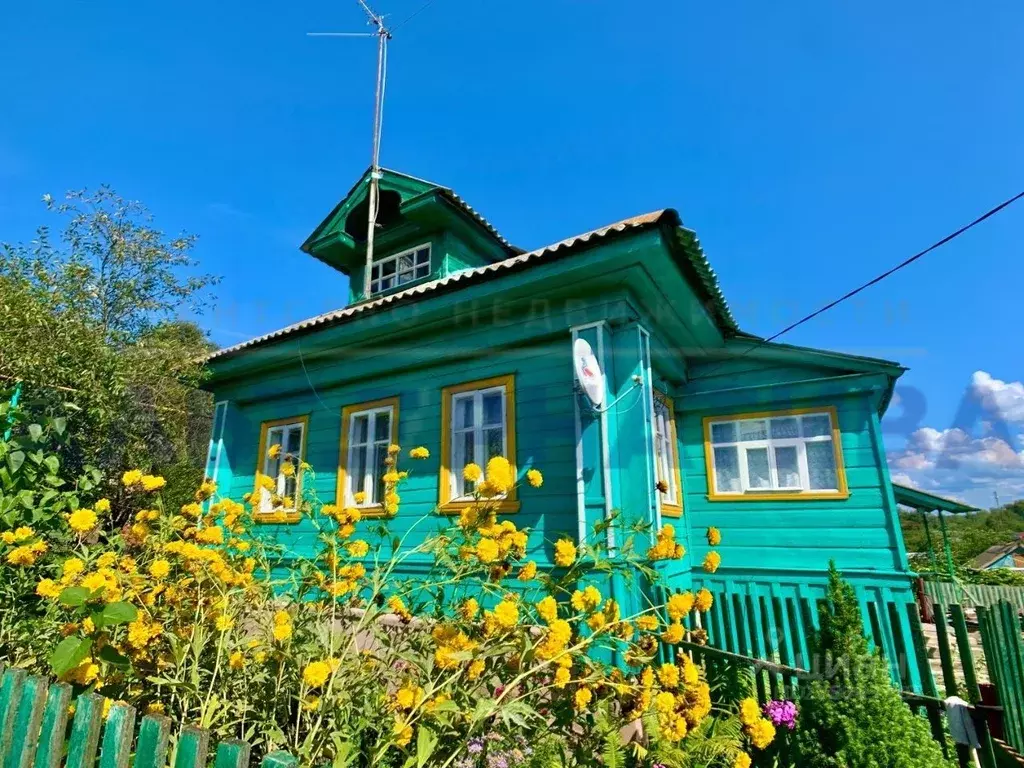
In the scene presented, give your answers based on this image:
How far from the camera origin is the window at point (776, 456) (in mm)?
6379

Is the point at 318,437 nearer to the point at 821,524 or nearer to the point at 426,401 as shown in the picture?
the point at 426,401

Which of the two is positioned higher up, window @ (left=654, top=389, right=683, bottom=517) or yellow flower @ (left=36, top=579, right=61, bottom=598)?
window @ (left=654, top=389, right=683, bottom=517)

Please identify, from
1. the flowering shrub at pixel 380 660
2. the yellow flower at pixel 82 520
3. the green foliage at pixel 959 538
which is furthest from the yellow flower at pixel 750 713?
the green foliage at pixel 959 538

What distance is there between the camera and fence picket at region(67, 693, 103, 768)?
4.99ft

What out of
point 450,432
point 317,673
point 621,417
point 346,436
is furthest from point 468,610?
point 346,436

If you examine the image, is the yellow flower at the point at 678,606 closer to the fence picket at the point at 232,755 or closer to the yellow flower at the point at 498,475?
the yellow flower at the point at 498,475

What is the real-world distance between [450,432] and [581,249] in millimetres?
2672

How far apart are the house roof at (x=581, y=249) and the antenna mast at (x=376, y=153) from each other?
127 inches

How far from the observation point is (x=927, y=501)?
31.3 feet

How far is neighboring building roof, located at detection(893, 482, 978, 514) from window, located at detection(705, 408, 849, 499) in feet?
14.4

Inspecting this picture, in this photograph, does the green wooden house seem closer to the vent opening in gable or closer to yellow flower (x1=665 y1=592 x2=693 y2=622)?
yellow flower (x1=665 y1=592 x2=693 y2=622)

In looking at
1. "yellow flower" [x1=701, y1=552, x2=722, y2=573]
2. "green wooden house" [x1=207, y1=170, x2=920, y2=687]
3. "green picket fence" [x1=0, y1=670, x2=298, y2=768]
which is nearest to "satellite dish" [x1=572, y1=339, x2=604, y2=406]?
"green wooden house" [x1=207, y1=170, x2=920, y2=687]

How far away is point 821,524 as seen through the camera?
6.23 meters

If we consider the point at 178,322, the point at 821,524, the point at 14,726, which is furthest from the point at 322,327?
the point at 178,322
